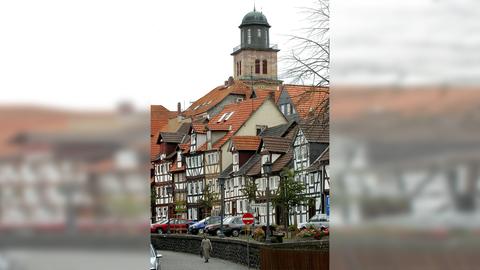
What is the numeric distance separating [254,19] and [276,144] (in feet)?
196

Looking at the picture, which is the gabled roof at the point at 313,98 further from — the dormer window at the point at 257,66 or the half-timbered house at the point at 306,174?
the dormer window at the point at 257,66

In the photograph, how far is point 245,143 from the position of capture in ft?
188

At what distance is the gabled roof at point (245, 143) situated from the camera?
56.7m

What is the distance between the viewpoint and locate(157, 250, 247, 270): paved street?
2698 cm

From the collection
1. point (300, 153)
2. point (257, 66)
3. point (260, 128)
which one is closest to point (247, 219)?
point (300, 153)

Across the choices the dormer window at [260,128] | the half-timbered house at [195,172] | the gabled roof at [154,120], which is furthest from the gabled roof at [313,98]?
the half-timbered house at [195,172]

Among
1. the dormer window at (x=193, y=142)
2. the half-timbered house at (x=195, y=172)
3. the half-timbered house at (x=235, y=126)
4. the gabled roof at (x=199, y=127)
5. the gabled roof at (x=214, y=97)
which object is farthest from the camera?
the gabled roof at (x=214, y=97)

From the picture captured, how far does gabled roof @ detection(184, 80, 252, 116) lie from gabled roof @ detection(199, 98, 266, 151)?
635cm

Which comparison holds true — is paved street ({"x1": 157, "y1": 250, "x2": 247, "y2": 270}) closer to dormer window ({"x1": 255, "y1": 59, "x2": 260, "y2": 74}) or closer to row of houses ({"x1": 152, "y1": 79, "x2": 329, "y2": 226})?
row of houses ({"x1": 152, "y1": 79, "x2": 329, "y2": 226})

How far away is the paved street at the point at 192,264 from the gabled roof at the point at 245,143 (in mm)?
22993

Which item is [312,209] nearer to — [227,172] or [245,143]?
[245,143]

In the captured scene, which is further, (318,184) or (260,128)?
(260,128)

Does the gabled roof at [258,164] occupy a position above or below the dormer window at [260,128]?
below
